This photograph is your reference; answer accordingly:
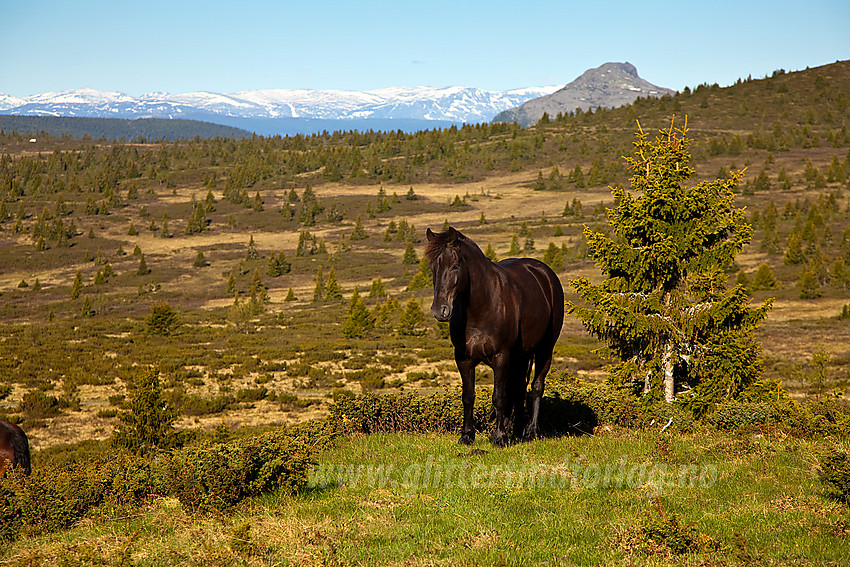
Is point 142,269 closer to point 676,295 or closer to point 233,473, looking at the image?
point 676,295

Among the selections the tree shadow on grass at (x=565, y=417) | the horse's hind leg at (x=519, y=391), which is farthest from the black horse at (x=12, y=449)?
the tree shadow on grass at (x=565, y=417)

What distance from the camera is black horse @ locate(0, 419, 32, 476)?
7.66 metres

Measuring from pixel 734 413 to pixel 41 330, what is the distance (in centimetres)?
5696

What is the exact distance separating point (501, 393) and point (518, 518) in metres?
2.94

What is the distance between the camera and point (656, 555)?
476 centimetres

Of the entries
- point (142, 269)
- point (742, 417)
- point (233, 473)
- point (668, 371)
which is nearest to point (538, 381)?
point (742, 417)

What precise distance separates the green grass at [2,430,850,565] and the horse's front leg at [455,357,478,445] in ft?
1.95

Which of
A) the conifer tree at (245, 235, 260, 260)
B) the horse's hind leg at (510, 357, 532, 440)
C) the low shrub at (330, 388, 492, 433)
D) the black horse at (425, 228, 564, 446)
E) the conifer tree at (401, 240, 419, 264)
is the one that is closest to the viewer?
the black horse at (425, 228, 564, 446)

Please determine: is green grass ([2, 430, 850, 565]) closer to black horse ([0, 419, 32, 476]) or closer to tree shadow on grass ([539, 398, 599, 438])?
black horse ([0, 419, 32, 476])

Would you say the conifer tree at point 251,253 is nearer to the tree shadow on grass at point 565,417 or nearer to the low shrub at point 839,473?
the tree shadow on grass at point 565,417

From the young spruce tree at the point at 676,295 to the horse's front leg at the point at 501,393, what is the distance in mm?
4644

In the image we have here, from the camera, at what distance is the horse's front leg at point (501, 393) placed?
8320 mm

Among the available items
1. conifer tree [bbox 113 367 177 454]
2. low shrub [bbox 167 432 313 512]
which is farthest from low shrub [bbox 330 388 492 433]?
conifer tree [bbox 113 367 177 454]

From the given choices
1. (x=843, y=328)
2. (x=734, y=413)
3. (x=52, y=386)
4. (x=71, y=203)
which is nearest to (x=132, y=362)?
(x=52, y=386)
